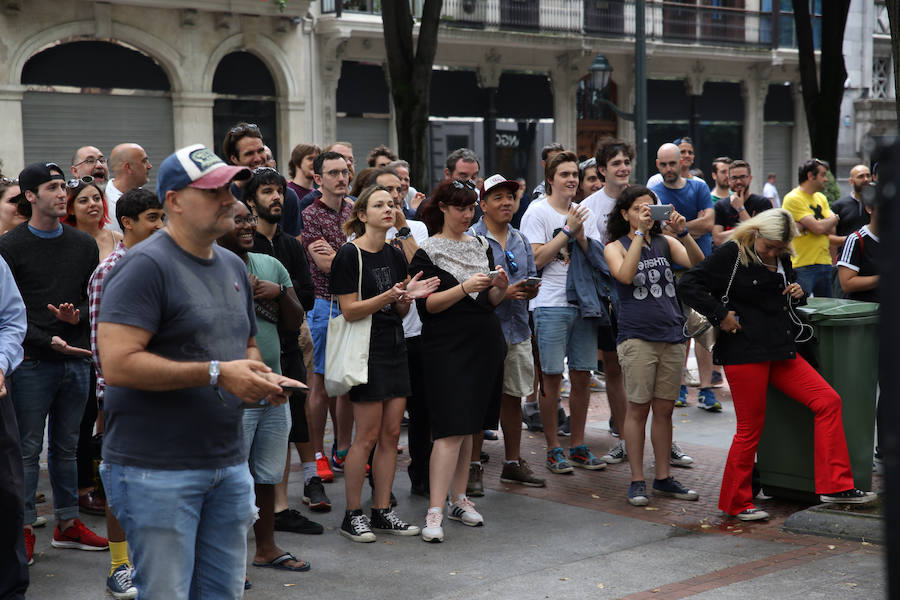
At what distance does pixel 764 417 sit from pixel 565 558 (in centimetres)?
163

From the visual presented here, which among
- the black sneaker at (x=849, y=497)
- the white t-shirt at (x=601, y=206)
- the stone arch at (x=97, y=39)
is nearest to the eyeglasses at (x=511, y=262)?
the white t-shirt at (x=601, y=206)

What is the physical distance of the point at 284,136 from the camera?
934 inches

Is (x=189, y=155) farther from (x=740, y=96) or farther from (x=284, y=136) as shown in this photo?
(x=740, y=96)

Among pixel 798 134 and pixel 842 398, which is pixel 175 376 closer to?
pixel 842 398

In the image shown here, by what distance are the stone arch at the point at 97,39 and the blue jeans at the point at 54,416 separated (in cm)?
1536

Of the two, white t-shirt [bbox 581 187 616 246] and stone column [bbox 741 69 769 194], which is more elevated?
stone column [bbox 741 69 769 194]

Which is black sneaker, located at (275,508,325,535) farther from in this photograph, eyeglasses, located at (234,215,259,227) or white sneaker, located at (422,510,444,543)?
eyeglasses, located at (234,215,259,227)

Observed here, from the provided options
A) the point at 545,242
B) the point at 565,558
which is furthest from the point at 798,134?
the point at 565,558

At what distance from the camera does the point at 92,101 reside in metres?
21.0

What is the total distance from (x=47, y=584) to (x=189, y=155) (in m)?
2.99

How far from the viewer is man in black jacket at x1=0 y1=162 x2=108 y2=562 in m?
5.84

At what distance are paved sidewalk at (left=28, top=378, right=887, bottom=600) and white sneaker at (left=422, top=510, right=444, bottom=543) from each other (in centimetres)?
6

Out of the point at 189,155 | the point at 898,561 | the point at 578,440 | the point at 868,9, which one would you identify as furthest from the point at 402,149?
the point at 868,9

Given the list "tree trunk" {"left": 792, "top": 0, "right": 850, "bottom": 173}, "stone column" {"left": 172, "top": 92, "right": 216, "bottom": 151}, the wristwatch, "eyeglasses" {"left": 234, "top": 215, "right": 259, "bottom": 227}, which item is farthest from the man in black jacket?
"stone column" {"left": 172, "top": 92, "right": 216, "bottom": 151}
